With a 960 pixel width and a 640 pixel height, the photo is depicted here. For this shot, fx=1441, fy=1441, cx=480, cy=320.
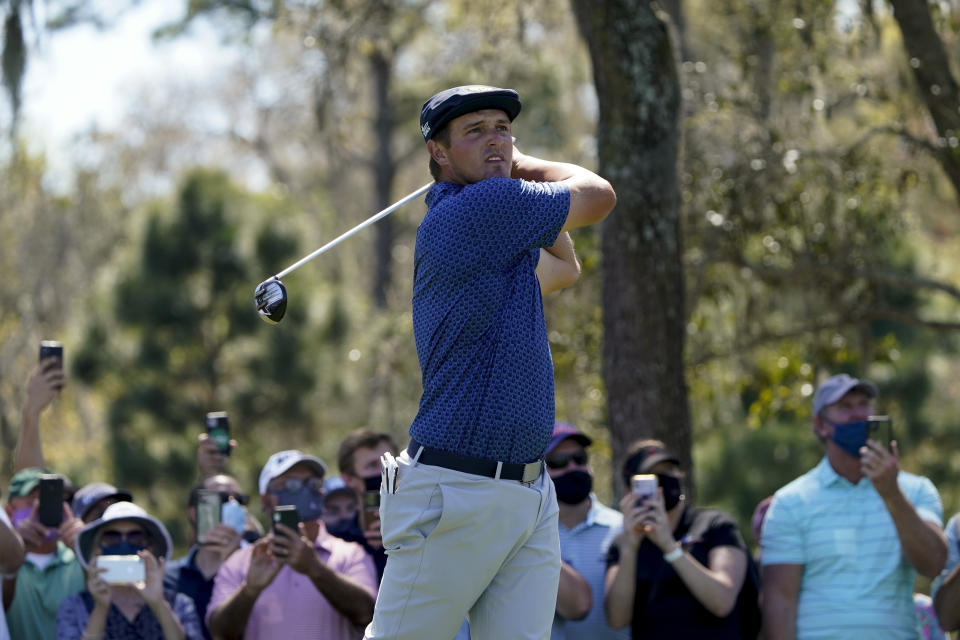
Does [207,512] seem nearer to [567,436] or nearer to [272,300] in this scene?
[567,436]

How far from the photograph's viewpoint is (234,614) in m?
6.11

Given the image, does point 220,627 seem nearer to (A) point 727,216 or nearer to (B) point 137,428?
(A) point 727,216

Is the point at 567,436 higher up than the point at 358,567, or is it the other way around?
the point at 567,436

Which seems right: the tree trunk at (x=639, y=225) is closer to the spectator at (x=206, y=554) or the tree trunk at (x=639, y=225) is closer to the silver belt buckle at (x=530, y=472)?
the spectator at (x=206, y=554)

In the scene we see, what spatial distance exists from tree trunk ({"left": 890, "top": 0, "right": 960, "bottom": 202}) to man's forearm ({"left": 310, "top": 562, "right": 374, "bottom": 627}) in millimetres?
4457

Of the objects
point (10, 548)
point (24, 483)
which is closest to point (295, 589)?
point (10, 548)

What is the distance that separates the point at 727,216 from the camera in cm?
958

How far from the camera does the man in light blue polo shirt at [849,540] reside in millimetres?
6137

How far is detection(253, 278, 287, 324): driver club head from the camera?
4160 millimetres

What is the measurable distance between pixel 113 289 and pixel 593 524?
13.7m

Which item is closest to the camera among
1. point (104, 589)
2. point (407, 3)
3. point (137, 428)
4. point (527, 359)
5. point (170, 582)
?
point (527, 359)

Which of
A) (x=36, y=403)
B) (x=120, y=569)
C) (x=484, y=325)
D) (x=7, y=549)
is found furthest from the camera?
(x=36, y=403)

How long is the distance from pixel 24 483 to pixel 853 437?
388 cm

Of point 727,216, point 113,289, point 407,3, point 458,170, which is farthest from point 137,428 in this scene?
point 458,170
